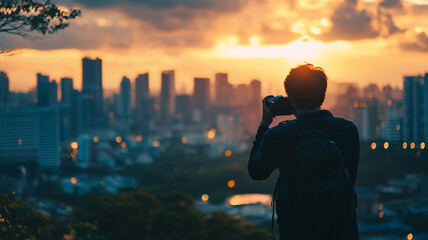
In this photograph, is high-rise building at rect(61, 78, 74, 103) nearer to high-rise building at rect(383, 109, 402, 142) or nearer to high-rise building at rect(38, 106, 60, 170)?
high-rise building at rect(38, 106, 60, 170)

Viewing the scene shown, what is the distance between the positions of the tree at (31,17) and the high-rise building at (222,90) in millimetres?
60961

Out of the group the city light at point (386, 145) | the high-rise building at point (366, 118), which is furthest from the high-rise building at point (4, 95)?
the high-rise building at point (366, 118)

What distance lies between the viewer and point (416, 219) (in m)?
23.2

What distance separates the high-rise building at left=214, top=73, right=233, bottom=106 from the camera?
219ft

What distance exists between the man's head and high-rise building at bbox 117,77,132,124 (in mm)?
66877

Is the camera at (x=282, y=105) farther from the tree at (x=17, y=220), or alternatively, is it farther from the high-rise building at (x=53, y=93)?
the high-rise building at (x=53, y=93)

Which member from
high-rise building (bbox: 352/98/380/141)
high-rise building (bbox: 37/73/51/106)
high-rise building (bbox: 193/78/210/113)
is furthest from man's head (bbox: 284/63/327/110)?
high-rise building (bbox: 193/78/210/113)

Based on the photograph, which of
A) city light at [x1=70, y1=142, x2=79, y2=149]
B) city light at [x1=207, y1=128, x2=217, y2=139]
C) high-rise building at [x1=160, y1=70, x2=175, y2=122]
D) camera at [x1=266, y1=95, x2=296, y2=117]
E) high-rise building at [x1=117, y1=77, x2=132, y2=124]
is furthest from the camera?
high-rise building at [x1=160, y1=70, x2=175, y2=122]

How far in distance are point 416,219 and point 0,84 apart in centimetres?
2442

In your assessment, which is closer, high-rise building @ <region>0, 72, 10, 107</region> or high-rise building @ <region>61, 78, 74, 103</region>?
high-rise building @ <region>0, 72, 10, 107</region>

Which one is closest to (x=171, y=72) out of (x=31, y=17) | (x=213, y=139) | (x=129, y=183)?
(x=213, y=139)

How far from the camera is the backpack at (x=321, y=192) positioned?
146 cm

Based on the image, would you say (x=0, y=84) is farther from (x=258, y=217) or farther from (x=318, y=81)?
(x=318, y=81)

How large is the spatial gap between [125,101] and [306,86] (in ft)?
224
